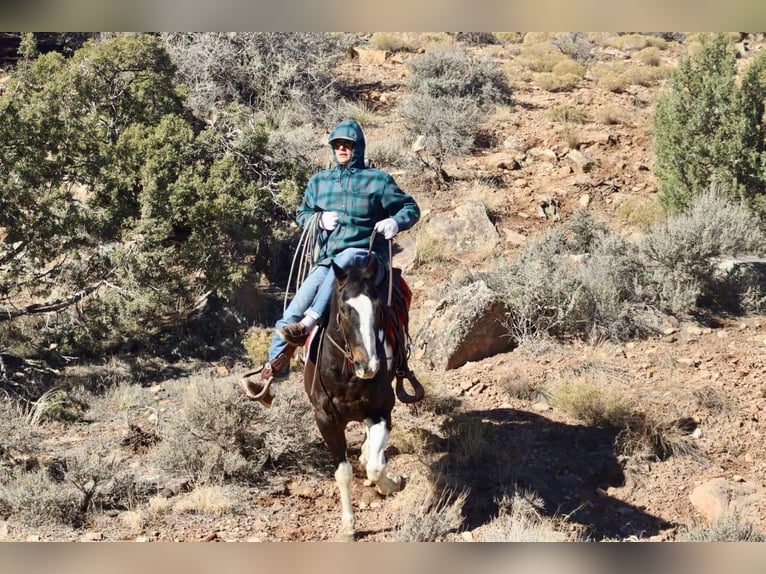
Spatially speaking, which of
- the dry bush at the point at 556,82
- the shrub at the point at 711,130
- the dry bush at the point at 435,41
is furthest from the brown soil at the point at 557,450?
the dry bush at the point at 435,41

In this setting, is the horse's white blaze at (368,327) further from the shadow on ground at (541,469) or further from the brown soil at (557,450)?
the shadow on ground at (541,469)

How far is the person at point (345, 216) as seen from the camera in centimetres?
638

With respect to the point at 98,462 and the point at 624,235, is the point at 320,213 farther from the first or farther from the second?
the point at 624,235

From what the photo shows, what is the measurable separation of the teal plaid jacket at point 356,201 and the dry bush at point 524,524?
2.37 m

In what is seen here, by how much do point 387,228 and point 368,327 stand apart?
1.26 meters

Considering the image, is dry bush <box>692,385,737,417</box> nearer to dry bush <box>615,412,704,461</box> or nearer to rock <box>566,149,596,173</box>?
dry bush <box>615,412,704,461</box>

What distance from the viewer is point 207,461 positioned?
7.34 metres

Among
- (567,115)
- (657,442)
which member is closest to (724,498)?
(657,442)

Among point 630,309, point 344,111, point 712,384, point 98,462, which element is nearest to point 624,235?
point 630,309

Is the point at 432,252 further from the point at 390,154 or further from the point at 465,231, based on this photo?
the point at 390,154

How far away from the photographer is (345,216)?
6531 mm

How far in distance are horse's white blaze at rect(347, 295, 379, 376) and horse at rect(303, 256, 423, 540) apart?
0.08 m

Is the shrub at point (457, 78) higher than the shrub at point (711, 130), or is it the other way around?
the shrub at point (457, 78)

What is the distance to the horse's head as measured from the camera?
5.19m
